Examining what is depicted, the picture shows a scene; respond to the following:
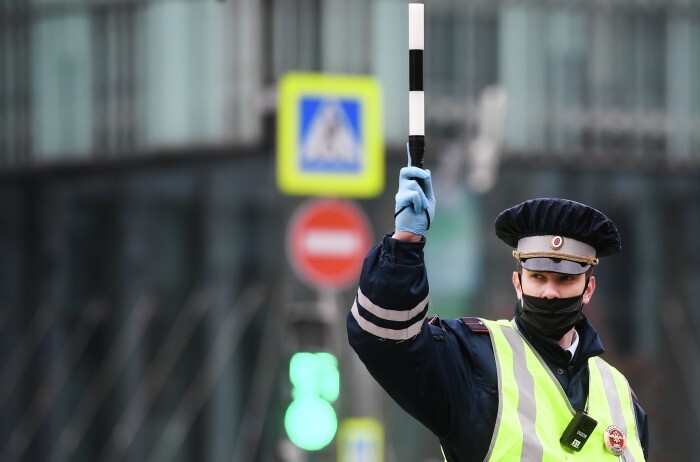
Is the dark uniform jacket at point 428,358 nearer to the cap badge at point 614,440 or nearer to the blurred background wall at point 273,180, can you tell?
the cap badge at point 614,440

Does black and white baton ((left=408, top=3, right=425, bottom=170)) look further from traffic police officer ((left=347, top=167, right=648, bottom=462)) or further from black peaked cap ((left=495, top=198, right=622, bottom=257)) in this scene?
black peaked cap ((left=495, top=198, right=622, bottom=257))

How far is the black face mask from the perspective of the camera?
4.43 metres

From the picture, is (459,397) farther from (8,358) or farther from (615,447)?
(8,358)

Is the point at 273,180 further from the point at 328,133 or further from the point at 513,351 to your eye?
the point at 513,351

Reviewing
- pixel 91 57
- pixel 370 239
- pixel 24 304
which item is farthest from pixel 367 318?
pixel 24 304

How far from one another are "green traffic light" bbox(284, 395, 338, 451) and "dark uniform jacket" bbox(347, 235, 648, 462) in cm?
807

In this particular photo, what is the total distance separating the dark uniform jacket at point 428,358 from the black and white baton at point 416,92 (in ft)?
0.98

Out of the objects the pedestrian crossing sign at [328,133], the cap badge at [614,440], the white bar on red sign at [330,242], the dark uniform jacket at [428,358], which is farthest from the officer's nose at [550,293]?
the pedestrian crossing sign at [328,133]

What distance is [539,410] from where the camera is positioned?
4.32m

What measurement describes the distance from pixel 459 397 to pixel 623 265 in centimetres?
1639

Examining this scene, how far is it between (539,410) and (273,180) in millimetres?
15262

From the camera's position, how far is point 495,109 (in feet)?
65.0

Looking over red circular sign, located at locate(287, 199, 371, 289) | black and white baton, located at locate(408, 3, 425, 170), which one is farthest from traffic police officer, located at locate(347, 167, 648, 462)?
red circular sign, located at locate(287, 199, 371, 289)

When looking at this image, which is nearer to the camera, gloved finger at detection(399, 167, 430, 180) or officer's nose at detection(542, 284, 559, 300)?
gloved finger at detection(399, 167, 430, 180)
